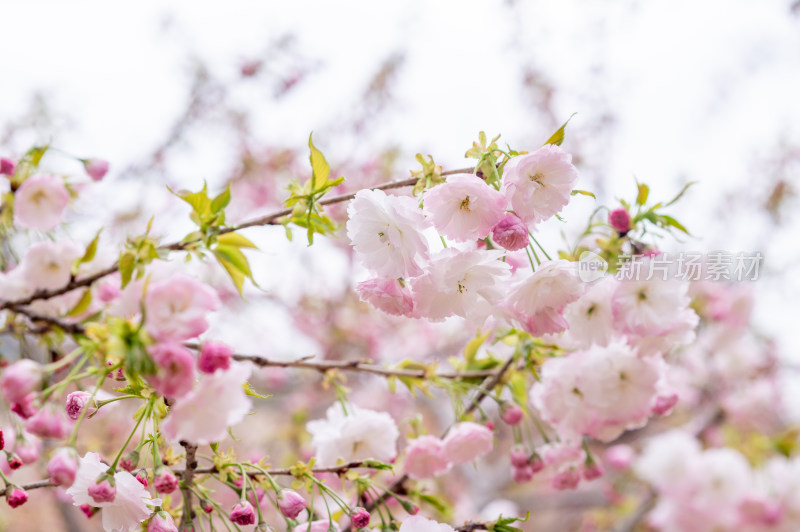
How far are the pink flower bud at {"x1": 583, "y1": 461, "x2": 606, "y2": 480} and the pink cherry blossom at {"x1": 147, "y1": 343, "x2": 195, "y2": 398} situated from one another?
933mm

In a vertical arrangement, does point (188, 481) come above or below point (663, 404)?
above

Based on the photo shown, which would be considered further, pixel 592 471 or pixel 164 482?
pixel 592 471

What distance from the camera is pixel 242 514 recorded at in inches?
27.3

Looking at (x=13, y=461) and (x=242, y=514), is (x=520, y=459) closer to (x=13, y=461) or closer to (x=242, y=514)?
(x=242, y=514)

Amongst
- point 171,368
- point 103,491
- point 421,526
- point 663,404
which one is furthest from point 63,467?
point 663,404

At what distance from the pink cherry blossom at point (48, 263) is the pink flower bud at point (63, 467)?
602 millimetres

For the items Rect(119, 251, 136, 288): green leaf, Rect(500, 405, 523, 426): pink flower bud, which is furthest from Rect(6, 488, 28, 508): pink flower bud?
Rect(500, 405, 523, 426): pink flower bud

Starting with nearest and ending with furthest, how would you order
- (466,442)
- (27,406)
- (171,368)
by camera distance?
(171,368) → (27,406) → (466,442)

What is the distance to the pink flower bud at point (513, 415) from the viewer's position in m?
Answer: 1.05

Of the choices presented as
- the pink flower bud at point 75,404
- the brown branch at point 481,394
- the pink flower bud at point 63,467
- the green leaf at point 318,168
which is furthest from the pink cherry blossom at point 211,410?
the brown branch at point 481,394

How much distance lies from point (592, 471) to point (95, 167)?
126cm

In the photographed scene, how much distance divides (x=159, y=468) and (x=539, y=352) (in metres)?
0.67

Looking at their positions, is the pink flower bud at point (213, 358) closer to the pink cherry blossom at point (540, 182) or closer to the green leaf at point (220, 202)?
the green leaf at point (220, 202)

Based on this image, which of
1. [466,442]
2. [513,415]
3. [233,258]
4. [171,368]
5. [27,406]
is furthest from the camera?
[513,415]
